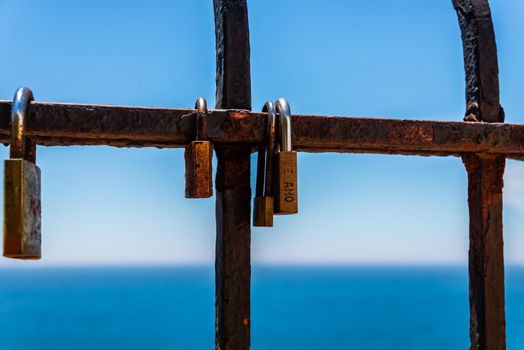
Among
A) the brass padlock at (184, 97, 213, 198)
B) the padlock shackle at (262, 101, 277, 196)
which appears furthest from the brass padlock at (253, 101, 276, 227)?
the brass padlock at (184, 97, 213, 198)

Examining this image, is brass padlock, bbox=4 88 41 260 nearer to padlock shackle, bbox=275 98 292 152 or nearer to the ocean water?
padlock shackle, bbox=275 98 292 152

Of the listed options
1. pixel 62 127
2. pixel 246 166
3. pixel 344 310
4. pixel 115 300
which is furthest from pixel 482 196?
pixel 115 300

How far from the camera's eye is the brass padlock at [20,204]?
1.65 m

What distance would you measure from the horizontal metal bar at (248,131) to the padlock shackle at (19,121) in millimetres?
60

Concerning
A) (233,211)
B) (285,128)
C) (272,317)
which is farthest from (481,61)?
(272,317)

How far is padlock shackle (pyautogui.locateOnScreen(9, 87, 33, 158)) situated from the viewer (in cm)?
178

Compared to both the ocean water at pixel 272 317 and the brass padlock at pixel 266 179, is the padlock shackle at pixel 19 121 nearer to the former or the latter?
the brass padlock at pixel 266 179

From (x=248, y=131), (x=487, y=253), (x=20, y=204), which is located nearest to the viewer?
(x=20, y=204)

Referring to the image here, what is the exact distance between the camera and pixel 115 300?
204 feet

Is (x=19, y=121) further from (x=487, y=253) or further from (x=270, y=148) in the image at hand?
(x=487, y=253)

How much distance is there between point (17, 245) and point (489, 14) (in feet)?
5.84

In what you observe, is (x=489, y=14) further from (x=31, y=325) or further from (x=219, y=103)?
(x=31, y=325)

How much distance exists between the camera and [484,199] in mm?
2309

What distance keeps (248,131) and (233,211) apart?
25 centimetres
